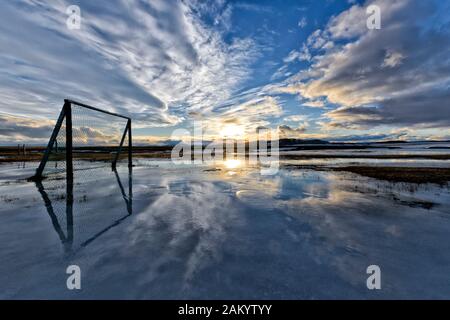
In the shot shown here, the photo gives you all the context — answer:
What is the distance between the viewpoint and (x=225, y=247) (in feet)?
15.4

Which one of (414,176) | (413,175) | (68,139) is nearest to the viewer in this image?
(68,139)

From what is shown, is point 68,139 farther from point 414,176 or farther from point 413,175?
point 413,175

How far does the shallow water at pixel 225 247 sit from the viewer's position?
3.32 meters

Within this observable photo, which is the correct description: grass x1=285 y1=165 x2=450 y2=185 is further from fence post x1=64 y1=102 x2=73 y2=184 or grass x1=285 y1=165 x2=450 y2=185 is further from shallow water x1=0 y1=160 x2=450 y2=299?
fence post x1=64 y1=102 x2=73 y2=184

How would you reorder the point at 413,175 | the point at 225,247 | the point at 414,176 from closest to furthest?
the point at 225,247 < the point at 414,176 < the point at 413,175

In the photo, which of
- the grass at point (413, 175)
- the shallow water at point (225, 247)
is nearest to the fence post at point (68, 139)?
the shallow water at point (225, 247)

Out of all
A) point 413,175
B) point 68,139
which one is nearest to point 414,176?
point 413,175

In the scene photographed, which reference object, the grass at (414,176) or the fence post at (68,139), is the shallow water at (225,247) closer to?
the fence post at (68,139)

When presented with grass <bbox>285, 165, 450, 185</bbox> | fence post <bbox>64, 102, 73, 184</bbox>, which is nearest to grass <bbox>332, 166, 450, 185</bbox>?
grass <bbox>285, 165, 450, 185</bbox>

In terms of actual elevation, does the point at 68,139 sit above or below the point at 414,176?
above

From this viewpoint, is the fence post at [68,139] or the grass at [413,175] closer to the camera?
the grass at [413,175]

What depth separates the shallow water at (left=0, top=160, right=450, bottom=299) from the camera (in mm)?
3316

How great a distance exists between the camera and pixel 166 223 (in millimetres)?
6168

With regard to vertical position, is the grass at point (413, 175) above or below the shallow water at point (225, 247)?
above
